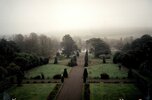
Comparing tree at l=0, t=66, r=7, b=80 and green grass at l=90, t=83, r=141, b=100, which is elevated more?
tree at l=0, t=66, r=7, b=80

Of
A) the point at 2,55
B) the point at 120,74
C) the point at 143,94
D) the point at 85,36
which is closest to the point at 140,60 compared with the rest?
the point at 120,74

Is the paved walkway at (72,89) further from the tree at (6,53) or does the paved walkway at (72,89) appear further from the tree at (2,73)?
the tree at (6,53)

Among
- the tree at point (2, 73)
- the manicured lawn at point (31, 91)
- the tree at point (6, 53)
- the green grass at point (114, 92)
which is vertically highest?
the tree at point (6, 53)

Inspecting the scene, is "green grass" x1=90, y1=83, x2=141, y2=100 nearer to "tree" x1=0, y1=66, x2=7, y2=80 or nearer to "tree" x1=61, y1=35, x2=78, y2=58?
"tree" x1=0, y1=66, x2=7, y2=80

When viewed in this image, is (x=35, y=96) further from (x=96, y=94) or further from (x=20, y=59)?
(x=20, y=59)

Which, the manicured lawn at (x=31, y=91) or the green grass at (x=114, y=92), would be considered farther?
the manicured lawn at (x=31, y=91)

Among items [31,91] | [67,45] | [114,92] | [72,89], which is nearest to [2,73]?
[31,91]

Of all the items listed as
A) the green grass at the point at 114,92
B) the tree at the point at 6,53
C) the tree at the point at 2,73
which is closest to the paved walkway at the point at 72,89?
the green grass at the point at 114,92

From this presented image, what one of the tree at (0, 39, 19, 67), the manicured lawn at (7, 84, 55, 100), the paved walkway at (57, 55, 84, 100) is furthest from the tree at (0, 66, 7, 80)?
the paved walkway at (57, 55, 84, 100)
